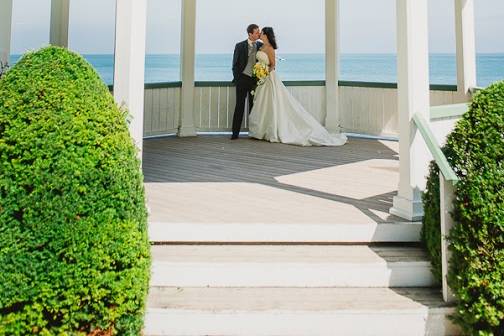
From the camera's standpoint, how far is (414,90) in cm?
376

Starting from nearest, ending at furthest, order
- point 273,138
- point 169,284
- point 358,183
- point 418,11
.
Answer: point 169,284, point 418,11, point 358,183, point 273,138

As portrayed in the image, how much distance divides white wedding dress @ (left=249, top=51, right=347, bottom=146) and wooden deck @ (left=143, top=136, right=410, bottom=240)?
33cm

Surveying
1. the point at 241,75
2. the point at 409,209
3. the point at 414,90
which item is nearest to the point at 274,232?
the point at 409,209

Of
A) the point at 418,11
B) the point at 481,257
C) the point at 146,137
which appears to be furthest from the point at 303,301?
the point at 146,137

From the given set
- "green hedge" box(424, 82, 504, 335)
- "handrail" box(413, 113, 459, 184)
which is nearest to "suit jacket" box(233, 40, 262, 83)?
"handrail" box(413, 113, 459, 184)

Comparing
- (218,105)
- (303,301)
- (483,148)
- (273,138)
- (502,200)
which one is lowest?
(303,301)

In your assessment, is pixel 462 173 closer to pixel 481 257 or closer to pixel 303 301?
pixel 481 257

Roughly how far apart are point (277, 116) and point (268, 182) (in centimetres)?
350

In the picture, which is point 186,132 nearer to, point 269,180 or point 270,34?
point 270,34

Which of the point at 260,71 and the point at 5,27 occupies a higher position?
the point at 260,71

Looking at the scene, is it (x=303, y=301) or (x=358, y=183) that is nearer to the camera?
(x=303, y=301)

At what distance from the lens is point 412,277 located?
321 centimetres

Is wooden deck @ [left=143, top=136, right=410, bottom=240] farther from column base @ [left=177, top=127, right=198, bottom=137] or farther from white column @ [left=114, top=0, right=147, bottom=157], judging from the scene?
white column @ [left=114, top=0, right=147, bottom=157]

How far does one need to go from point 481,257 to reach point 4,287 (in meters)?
2.49
